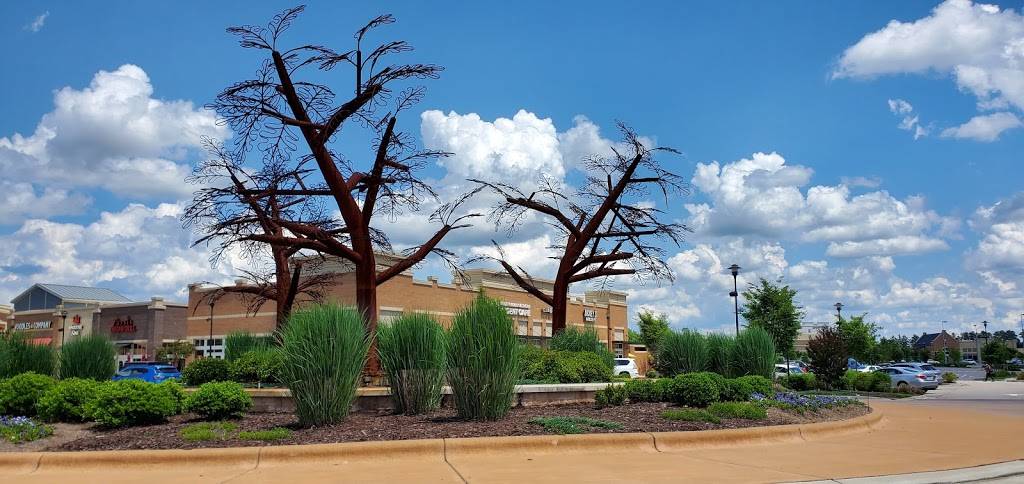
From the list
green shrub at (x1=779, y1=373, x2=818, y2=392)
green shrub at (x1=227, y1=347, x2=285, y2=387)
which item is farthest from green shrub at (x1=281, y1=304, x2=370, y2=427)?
green shrub at (x1=779, y1=373, x2=818, y2=392)

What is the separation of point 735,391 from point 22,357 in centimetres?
1654

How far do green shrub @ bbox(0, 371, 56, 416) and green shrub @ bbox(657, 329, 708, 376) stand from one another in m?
12.9

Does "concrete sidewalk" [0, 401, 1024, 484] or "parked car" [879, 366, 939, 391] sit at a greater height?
"concrete sidewalk" [0, 401, 1024, 484]

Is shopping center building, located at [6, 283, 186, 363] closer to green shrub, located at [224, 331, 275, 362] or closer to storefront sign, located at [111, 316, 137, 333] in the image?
storefront sign, located at [111, 316, 137, 333]

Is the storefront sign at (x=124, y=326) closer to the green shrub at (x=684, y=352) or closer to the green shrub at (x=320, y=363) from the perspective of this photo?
the green shrub at (x=684, y=352)

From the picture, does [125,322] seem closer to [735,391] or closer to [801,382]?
[801,382]

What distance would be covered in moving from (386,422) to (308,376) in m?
1.44

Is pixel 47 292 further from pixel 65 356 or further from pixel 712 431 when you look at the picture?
pixel 712 431

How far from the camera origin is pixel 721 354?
60.8 ft

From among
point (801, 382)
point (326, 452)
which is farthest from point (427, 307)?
point (326, 452)

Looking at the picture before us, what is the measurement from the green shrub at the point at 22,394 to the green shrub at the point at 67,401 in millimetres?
917

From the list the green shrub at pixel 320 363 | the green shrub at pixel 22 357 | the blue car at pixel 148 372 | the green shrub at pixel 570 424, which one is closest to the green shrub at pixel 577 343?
the green shrub at pixel 570 424

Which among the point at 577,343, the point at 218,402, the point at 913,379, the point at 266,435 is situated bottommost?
the point at 913,379

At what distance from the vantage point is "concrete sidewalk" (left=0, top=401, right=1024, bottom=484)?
828cm
